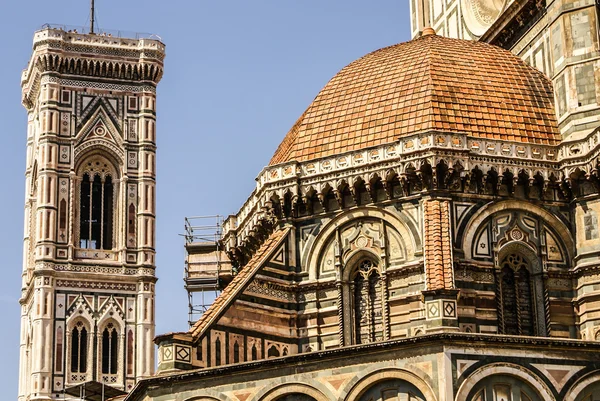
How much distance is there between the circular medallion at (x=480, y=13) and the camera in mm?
48281

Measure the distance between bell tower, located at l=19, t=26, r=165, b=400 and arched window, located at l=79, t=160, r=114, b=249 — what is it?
0.18ft

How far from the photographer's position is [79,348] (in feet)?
267

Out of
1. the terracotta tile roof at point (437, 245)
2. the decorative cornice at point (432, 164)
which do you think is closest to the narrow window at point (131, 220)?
the decorative cornice at point (432, 164)

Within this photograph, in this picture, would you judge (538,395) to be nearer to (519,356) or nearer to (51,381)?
(519,356)

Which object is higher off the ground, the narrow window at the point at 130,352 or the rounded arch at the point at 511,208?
the narrow window at the point at 130,352

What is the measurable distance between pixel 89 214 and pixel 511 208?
158 ft

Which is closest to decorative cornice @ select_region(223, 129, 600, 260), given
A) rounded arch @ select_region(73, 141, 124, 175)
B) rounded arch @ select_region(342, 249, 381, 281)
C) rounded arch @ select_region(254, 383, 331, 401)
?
rounded arch @ select_region(342, 249, 381, 281)

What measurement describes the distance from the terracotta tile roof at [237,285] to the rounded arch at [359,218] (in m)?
0.97

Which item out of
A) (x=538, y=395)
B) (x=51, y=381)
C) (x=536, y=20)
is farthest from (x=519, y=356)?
(x=51, y=381)

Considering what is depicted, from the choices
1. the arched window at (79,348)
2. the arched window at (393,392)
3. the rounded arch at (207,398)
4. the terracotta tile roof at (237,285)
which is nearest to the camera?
the arched window at (393,392)

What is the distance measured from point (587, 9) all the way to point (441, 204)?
24.4 feet

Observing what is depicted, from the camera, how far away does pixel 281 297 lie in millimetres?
40438

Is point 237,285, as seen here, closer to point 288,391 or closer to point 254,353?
point 254,353

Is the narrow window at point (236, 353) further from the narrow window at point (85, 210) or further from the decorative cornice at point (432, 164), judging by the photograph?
the narrow window at point (85, 210)
